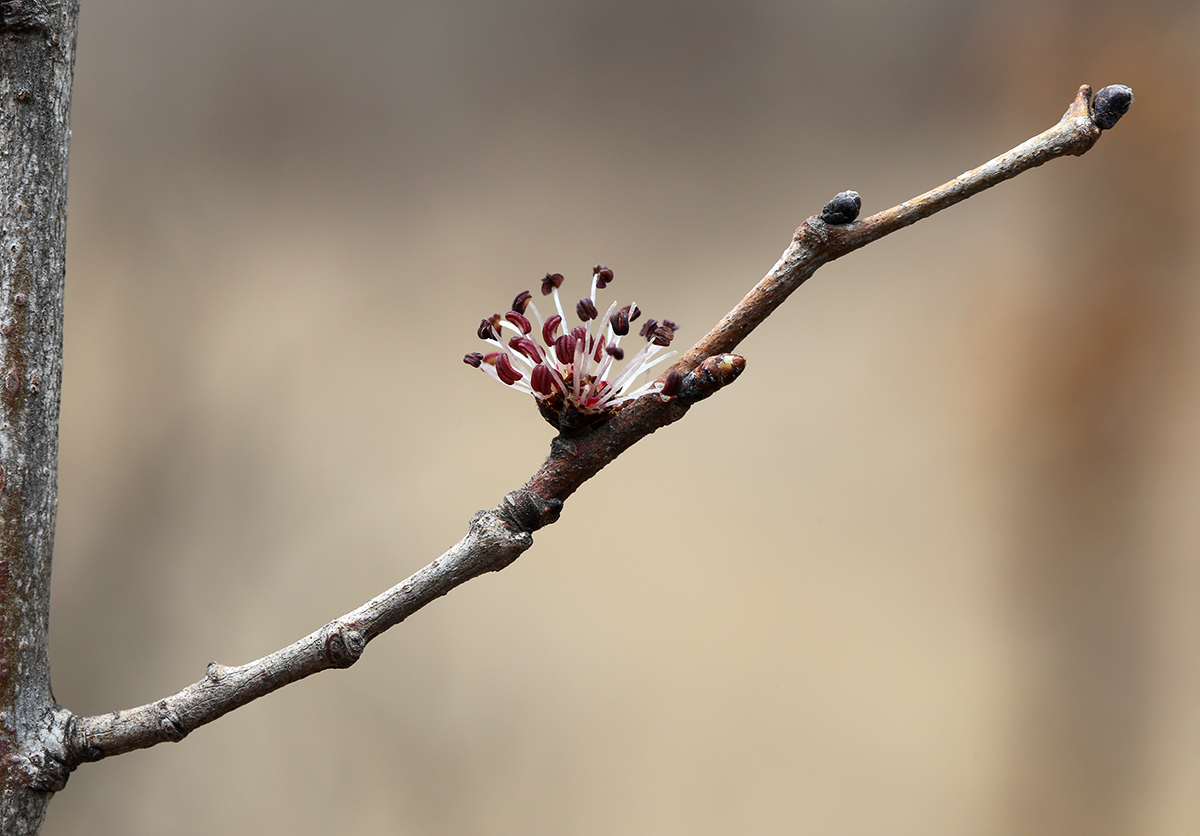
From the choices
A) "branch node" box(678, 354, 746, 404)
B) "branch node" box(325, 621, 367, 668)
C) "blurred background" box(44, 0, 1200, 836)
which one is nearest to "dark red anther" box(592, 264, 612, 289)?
"branch node" box(678, 354, 746, 404)

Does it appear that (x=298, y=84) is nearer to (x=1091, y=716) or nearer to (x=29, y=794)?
(x=29, y=794)

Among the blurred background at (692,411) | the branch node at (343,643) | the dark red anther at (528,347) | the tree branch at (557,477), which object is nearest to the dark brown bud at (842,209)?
the tree branch at (557,477)

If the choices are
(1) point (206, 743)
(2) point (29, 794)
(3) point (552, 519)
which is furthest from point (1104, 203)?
(1) point (206, 743)

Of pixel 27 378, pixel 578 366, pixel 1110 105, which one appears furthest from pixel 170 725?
pixel 1110 105

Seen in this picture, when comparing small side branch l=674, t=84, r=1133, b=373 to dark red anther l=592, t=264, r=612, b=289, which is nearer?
small side branch l=674, t=84, r=1133, b=373

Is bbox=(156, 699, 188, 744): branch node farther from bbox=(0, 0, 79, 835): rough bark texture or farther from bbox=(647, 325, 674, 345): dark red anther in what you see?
bbox=(647, 325, 674, 345): dark red anther

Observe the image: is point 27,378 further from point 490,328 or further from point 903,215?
point 903,215

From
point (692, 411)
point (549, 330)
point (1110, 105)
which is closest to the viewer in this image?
point (1110, 105)
